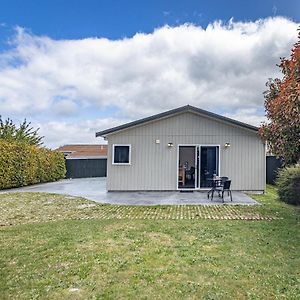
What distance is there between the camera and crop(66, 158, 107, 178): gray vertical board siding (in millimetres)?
28094

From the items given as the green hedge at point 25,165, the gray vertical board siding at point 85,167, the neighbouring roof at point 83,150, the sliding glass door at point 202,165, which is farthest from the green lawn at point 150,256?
the neighbouring roof at point 83,150

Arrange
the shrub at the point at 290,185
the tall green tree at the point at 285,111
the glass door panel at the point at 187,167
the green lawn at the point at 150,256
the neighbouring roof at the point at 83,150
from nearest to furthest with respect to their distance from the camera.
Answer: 1. the green lawn at the point at 150,256
2. the tall green tree at the point at 285,111
3. the shrub at the point at 290,185
4. the glass door panel at the point at 187,167
5. the neighbouring roof at the point at 83,150

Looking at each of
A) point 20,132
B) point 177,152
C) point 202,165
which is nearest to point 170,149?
point 177,152

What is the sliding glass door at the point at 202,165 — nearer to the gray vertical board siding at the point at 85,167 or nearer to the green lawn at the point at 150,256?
the green lawn at the point at 150,256

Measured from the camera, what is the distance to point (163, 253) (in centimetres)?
582

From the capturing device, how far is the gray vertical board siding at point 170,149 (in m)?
15.3

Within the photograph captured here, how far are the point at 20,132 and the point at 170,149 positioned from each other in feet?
57.1

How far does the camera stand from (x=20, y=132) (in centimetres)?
2761

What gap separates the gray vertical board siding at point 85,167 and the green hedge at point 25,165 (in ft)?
9.64

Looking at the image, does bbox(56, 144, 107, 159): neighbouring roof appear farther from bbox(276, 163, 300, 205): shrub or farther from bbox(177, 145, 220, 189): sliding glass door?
bbox(276, 163, 300, 205): shrub

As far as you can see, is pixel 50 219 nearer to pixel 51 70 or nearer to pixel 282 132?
pixel 282 132

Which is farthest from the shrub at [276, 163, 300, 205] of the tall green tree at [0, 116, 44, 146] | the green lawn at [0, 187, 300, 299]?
the tall green tree at [0, 116, 44, 146]

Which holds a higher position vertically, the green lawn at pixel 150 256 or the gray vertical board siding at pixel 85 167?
the gray vertical board siding at pixel 85 167

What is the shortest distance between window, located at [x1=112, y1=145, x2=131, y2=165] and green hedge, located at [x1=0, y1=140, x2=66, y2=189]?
21.3ft
